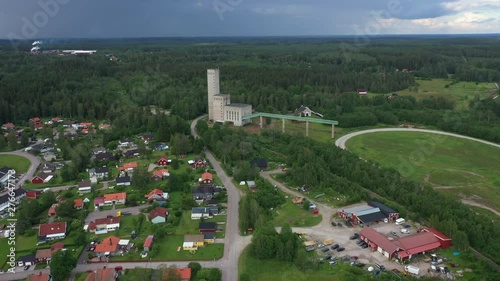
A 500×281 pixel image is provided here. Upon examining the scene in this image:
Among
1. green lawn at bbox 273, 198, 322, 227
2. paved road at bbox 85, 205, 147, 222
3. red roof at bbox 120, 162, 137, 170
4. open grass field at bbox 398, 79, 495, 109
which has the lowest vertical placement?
paved road at bbox 85, 205, 147, 222

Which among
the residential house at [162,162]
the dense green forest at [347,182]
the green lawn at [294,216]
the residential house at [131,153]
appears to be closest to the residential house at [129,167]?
the residential house at [162,162]

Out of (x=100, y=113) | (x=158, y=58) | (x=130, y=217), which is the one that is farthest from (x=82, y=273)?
(x=158, y=58)

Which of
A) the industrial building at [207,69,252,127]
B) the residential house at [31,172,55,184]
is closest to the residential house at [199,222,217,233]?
the residential house at [31,172,55,184]

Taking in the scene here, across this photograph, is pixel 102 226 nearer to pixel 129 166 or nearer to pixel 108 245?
pixel 108 245

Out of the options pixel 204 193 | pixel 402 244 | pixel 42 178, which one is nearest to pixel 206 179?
pixel 204 193

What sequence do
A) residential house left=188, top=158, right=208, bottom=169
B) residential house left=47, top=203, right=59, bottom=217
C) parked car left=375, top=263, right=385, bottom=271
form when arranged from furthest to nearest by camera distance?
residential house left=188, top=158, right=208, bottom=169 < residential house left=47, top=203, right=59, bottom=217 < parked car left=375, top=263, right=385, bottom=271

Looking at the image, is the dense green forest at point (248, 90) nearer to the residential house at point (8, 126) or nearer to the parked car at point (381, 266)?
the residential house at point (8, 126)

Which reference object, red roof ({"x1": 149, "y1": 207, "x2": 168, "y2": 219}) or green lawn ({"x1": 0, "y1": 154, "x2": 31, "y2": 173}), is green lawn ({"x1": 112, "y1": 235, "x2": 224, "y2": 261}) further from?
green lawn ({"x1": 0, "y1": 154, "x2": 31, "y2": 173})
